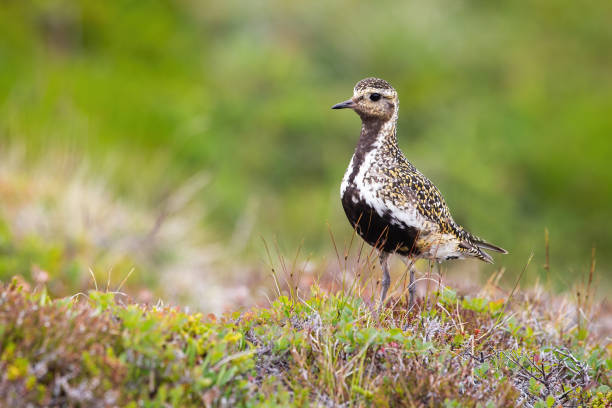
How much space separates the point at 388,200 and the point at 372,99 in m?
Result: 0.94

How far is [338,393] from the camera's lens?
12.1 feet

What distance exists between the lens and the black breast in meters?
5.14

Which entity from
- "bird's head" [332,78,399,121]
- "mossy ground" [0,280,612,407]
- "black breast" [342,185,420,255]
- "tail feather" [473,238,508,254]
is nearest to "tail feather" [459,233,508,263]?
"tail feather" [473,238,508,254]

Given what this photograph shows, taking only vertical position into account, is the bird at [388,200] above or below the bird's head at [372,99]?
below

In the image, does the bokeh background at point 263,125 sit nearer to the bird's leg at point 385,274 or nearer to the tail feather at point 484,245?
the tail feather at point 484,245

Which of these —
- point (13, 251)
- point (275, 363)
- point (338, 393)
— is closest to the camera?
point (338, 393)

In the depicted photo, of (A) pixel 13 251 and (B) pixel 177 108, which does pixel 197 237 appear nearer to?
(A) pixel 13 251

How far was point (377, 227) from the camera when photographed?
17.0 feet

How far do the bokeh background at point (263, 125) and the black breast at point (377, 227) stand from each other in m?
4.32

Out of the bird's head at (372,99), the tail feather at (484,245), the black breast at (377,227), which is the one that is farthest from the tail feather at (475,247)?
the bird's head at (372,99)

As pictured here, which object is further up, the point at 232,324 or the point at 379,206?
the point at 379,206

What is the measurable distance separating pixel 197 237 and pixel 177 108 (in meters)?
7.50

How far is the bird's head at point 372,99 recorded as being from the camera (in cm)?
555

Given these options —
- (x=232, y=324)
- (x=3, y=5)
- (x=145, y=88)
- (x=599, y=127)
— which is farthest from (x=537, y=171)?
(x=232, y=324)
